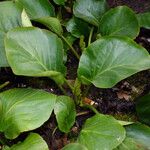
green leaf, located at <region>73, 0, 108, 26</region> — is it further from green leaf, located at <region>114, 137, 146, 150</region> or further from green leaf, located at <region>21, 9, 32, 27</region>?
green leaf, located at <region>114, 137, 146, 150</region>

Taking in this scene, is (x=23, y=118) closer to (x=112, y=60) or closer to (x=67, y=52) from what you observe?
(x=112, y=60)

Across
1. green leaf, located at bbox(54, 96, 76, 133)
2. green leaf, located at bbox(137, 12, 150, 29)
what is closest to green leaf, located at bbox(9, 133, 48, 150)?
green leaf, located at bbox(54, 96, 76, 133)

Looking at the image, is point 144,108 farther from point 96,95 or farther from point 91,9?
point 91,9

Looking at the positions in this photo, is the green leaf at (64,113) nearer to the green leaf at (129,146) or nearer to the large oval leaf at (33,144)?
the large oval leaf at (33,144)

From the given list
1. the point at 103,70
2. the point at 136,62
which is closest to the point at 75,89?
the point at 103,70

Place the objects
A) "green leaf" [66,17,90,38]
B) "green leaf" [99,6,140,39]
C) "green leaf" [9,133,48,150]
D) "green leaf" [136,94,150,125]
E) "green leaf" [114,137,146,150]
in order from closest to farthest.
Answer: "green leaf" [9,133,48,150] < "green leaf" [114,137,146,150] < "green leaf" [136,94,150,125] < "green leaf" [99,6,140,39] < "green leaf" [66,17,90,38]

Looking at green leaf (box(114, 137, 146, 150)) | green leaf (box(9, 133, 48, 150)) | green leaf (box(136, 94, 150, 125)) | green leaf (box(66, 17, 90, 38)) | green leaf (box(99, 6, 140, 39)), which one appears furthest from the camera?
green leaf (box(66, 17, 90, 38))

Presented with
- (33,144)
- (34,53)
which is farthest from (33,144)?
(34,53)
